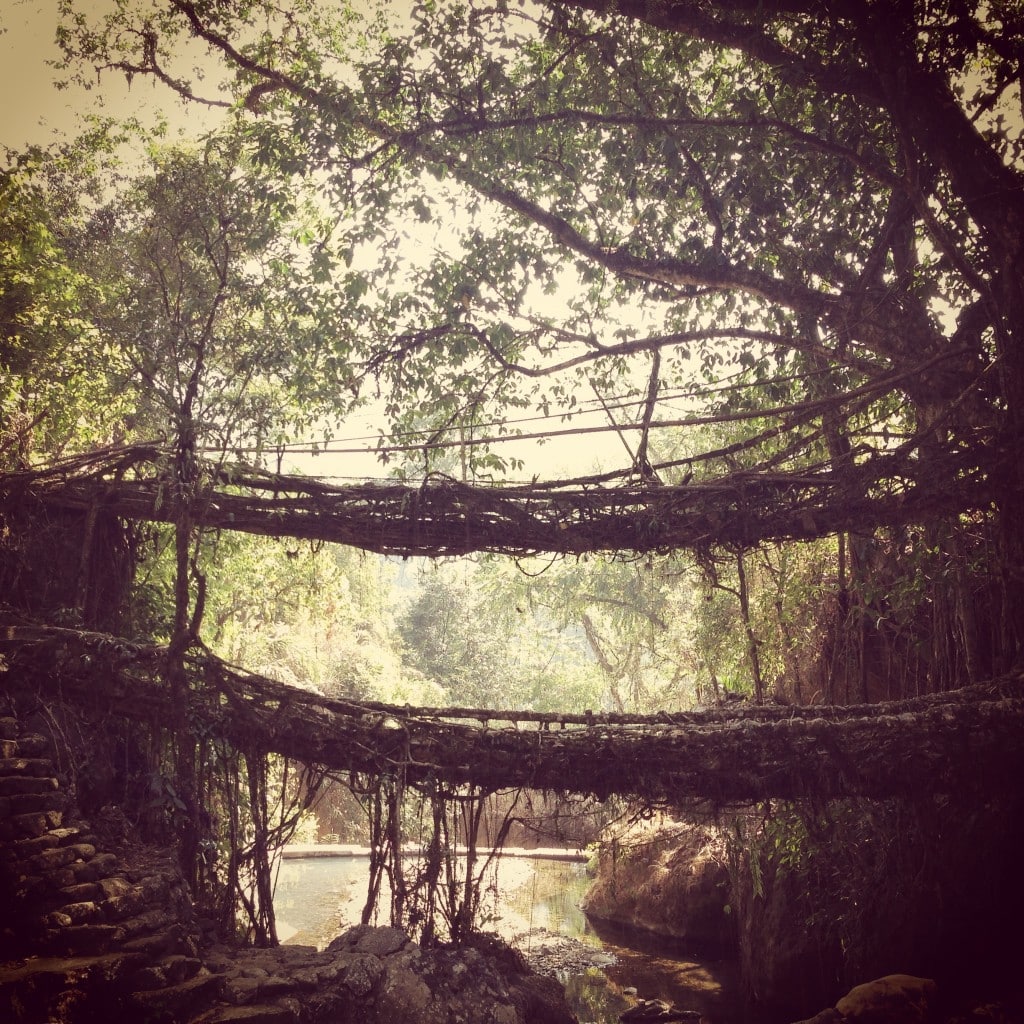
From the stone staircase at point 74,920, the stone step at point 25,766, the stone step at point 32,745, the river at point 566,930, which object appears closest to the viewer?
the stone staircase at point 74,920

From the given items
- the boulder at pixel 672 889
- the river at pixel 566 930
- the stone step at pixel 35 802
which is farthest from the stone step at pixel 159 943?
the boulder at pixel 672 889

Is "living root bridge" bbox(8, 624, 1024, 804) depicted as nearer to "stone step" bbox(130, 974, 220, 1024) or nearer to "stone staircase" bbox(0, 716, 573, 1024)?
"stone staircase" bbox(0, 716, 573, 1024)

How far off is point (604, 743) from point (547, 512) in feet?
5.60

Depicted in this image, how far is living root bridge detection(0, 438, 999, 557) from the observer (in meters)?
5.23

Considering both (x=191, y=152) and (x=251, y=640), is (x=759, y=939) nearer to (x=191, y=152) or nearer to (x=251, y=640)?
(x=251, y=640)

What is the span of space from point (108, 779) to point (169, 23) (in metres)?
6.89

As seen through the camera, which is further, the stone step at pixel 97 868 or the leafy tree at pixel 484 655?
the leafy tree at pixel 484 655

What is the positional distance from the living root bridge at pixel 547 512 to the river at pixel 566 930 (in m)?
2.75

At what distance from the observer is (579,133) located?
6836 millimetres

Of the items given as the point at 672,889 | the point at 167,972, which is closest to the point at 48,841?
the point at 167,972

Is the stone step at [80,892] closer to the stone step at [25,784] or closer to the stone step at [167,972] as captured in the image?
the stone step at [167,972]

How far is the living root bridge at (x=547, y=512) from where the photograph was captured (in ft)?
17.2

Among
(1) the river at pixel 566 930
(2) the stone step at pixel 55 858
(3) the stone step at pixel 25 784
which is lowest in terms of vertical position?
(1) the river at pixel 566 930

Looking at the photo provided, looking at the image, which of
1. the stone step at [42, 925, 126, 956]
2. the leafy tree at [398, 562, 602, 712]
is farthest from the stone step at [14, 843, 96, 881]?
the leafy tree at [398, 562, 602, 712]
